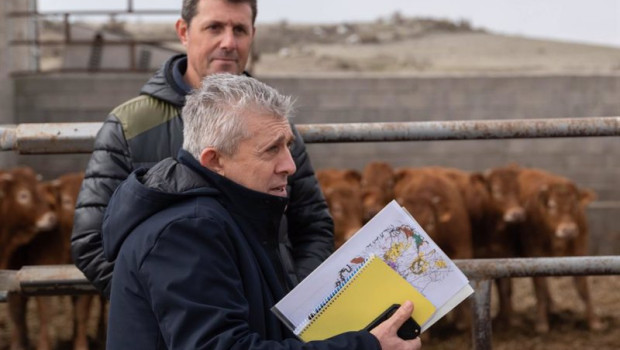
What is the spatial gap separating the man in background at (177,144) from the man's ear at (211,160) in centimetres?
55

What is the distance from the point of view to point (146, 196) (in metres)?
2.36

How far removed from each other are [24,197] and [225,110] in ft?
22.9

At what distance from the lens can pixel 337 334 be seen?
2410mm

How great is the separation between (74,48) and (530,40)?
24903mm

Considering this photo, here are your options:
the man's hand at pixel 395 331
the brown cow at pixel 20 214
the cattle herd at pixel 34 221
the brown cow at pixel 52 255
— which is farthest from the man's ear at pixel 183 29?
the brown cow at pixel 20 214

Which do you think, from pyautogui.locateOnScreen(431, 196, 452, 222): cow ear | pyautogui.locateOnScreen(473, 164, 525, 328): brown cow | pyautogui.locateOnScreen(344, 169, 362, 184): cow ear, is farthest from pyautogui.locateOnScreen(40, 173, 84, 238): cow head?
pyautogui.locateOnScreen(473, 164, 525, 328): brown cow

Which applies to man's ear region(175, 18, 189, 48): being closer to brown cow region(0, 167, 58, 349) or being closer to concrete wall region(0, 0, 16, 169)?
brown cow region(0, 167, 58, 349)

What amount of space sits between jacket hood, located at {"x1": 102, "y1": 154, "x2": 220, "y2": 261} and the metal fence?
104 centimetres

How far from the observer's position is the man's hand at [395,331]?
2.34m

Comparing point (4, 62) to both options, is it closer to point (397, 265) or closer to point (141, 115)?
point (141, 115)

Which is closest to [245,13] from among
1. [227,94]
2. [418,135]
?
[418,135]

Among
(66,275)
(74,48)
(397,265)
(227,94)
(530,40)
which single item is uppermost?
(227,94)

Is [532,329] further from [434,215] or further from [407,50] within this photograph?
[407,50]

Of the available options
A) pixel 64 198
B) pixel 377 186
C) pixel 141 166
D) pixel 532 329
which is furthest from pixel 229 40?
pixel 377 186
